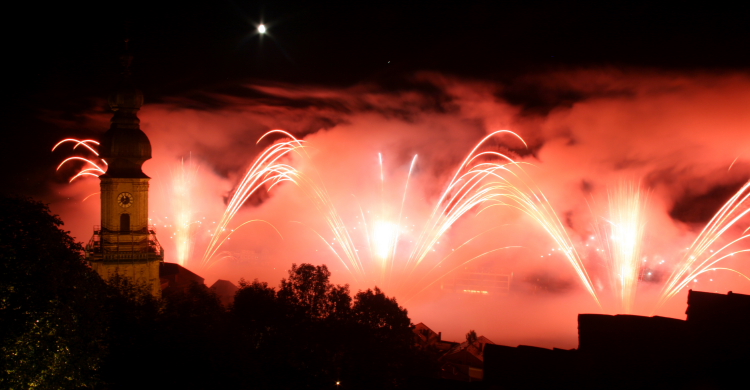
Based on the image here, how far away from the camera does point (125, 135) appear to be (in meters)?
30.5

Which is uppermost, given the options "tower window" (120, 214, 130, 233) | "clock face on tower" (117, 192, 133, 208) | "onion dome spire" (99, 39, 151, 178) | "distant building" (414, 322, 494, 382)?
"onion dome spire" (99, 39, 151, 178)

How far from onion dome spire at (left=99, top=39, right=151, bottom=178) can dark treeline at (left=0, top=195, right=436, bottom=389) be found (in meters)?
11.3

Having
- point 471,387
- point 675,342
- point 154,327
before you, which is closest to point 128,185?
point 154,327

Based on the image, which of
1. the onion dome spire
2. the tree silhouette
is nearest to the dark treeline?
the tree silhouette

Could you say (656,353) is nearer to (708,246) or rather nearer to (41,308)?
(41,308)

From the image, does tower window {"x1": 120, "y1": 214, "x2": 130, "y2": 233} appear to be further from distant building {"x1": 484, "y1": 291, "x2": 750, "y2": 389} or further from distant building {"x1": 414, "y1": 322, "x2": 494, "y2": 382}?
distant building {"x1": 484, "y1": 291, "x2": 750, "y2": 389}

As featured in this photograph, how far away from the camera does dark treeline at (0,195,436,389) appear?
11.2 m

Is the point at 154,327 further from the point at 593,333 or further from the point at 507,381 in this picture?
the point at 593,333

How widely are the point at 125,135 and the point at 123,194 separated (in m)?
3.66

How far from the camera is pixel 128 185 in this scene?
1212 inches

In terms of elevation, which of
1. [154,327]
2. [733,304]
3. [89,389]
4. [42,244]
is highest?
[42,244]

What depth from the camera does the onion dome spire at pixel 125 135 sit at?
3045 centimetres

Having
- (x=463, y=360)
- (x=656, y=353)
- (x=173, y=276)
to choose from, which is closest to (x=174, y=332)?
(x=656, y=353)

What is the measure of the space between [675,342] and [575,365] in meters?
2.23
